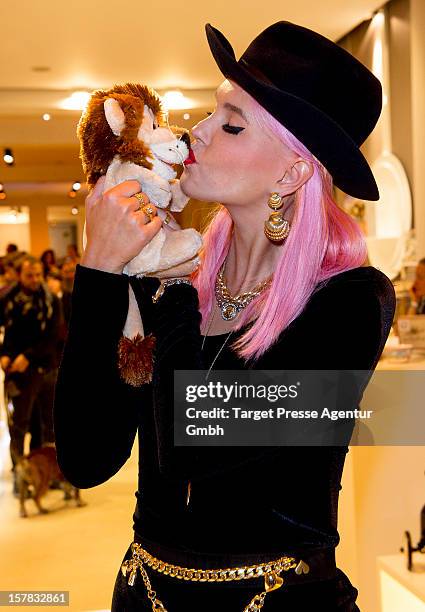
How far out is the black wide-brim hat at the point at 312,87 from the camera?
1072mm

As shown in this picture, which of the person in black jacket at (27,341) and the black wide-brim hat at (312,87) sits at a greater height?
the black wide-brim hat at (312,87)

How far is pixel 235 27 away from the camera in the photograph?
6113 millimetres

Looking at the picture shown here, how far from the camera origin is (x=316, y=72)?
1079 mm

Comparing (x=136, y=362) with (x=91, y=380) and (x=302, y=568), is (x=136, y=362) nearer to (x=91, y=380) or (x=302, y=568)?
(x=91, y=380)

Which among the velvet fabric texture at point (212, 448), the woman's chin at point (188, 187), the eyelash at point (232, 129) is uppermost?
the eyelash at point (232, 129)

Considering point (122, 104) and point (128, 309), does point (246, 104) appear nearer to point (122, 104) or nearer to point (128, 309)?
point (122, 104)

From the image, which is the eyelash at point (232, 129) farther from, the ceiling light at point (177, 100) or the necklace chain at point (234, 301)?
the ceiling light at point (177, 100)

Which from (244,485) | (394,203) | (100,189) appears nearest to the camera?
(244,485)

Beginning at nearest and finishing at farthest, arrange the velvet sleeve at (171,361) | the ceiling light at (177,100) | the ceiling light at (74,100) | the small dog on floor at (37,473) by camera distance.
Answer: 1. the velvet sleeve at (171,361)
2. the small dog on floor at (37,473)
3. the ceiling light at (177,100)
4. the ceiling light at (74,100)

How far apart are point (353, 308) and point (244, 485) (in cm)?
27

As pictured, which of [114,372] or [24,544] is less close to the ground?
[114,372]

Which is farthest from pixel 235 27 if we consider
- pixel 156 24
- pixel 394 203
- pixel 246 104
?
pixel 246 104

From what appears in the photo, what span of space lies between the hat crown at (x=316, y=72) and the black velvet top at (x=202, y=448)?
9.4 inches

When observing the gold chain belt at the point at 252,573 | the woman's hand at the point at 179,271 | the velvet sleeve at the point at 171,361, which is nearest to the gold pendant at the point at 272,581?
the gold chain belt at the point at 252,573
